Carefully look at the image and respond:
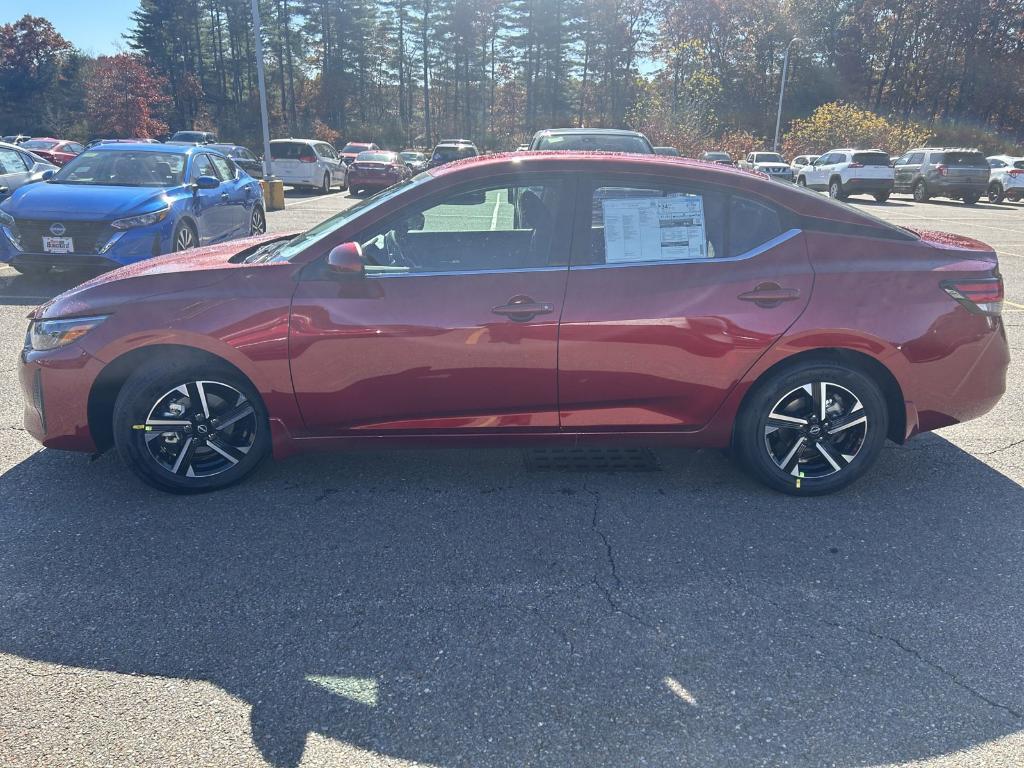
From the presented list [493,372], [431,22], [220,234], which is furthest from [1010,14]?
[493,372]

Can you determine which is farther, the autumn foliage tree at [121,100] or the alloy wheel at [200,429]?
the autumn foliage tree at [121,100]

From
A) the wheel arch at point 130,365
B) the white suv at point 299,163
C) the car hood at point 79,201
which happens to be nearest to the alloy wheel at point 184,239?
the car hood at point 79,201

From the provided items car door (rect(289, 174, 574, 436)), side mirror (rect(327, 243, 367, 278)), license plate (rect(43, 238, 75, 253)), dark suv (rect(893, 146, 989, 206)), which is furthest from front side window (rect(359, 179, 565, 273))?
dark suv (rect(893, 146, 989, 206))

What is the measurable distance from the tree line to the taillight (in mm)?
56904

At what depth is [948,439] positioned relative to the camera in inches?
189

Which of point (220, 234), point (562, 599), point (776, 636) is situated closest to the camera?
point (776, 636)

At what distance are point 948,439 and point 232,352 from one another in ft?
13.8

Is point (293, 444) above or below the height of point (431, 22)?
below

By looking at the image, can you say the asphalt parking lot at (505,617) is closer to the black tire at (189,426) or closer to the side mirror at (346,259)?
the black tire at (189,426)

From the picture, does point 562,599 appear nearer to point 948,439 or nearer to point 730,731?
point 730,731

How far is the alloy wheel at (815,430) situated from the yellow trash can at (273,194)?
56.6 ft

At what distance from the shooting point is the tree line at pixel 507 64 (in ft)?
194

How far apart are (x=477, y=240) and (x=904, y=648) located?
2.66 meters

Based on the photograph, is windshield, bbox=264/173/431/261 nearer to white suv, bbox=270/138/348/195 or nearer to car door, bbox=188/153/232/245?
car door, bbox=188/153/232/245
